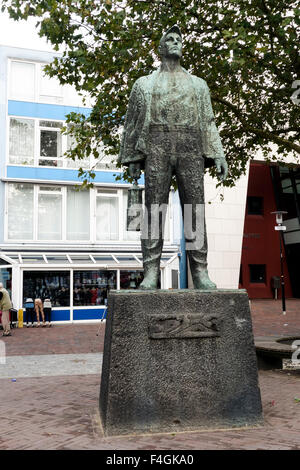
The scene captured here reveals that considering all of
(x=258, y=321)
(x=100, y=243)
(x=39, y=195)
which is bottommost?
(x=258, y=321)

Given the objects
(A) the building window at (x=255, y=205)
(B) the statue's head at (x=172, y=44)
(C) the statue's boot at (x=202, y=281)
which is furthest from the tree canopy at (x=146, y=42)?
(A) the building window at (x=255, y=205)

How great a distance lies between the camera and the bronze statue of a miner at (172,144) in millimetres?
5121

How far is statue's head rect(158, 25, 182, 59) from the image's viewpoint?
527 cm

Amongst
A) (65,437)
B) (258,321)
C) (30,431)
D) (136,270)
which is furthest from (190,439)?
(136,270)

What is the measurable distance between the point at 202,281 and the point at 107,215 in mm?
18798

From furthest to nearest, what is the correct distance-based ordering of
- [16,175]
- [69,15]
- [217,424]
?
[16,175], [69,15], [217,424]

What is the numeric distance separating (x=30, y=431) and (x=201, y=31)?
8618 mm

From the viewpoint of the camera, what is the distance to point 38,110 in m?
22.7

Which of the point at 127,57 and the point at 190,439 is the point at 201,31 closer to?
the point at 127,57

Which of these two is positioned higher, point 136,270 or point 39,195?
point 39,195

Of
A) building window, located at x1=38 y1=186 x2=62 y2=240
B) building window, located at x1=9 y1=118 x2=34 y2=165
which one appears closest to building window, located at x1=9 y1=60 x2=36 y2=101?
building window, located at x1=9 y1=118 x2=34 y2=165

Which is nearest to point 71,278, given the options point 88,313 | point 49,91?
point 88,313

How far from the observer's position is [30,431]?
4.62 meters

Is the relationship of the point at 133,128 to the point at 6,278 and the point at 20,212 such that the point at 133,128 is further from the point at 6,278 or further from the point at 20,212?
the point at 20,212
